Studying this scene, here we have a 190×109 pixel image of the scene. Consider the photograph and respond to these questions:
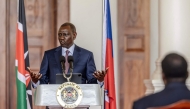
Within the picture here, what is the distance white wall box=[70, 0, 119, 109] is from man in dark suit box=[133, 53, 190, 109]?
3.71m

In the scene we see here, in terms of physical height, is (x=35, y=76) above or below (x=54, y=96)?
above

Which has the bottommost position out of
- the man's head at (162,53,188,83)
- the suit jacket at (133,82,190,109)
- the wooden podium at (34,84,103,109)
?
the wooden podium at (34,84,103,109)

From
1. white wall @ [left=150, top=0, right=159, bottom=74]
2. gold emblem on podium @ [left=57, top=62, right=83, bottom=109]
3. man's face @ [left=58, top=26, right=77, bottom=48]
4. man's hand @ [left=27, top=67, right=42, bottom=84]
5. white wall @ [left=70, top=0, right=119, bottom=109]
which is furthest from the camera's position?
white wall @ [left=150, top=0, right=159, bottom=74]

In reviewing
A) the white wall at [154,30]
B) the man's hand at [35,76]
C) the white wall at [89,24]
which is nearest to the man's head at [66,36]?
the man's hand at [35,76]

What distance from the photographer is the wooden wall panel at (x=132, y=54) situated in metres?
6.41

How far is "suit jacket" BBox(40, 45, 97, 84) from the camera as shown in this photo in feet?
16.9

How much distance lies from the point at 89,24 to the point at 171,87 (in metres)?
3.82

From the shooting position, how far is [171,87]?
2.61 meters

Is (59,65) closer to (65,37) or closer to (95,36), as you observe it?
(65,37)

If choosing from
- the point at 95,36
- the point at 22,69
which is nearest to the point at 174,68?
the point at 22,69

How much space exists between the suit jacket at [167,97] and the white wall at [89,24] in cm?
371

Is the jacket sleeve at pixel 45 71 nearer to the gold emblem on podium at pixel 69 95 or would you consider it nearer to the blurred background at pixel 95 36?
the gold emblem on podium at pixel 69 95

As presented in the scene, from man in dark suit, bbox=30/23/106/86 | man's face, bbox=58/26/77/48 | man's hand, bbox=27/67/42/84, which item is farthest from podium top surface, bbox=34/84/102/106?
man's face, bbox=58/26/77/48

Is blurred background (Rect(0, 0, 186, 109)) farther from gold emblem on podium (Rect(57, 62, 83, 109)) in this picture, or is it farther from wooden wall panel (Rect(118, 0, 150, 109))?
gold emblem on podium (Rect(57, 62, 83, 109))
